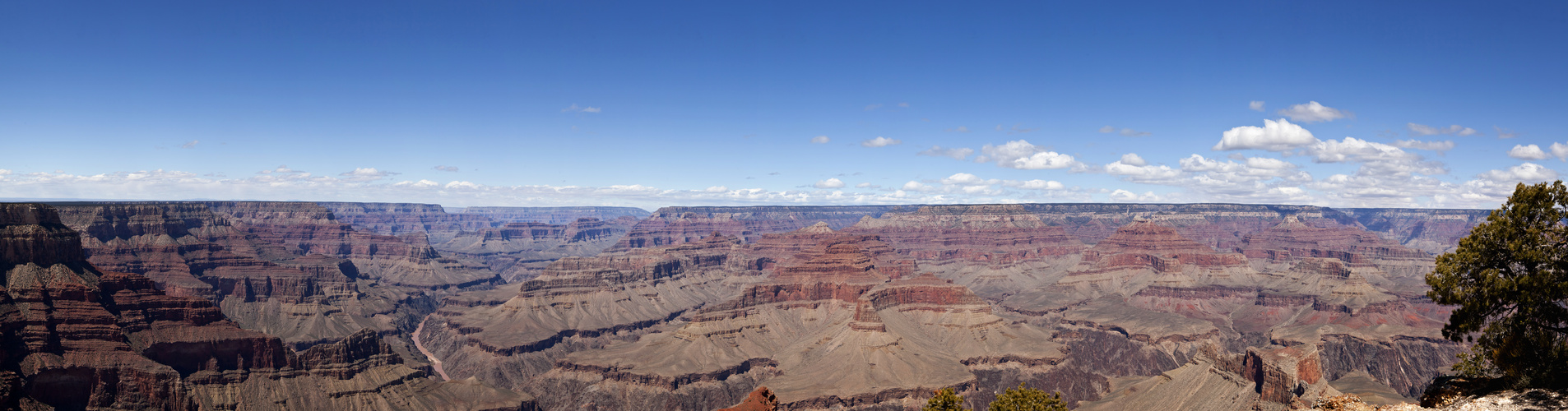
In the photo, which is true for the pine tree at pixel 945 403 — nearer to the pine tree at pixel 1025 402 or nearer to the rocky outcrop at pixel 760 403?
the pine tree at pixel 1025 402

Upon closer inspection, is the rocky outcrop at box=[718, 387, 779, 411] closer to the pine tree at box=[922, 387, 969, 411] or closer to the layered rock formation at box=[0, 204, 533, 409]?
the pine tree at box=[922, 387, 969, 411]

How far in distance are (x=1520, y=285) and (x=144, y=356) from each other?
165569mm

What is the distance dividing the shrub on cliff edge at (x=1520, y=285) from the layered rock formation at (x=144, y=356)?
13778 cm

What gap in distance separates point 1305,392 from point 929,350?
9650cm

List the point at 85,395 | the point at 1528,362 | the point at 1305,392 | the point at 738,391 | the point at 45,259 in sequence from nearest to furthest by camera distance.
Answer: the point at 1528,362 → the point at 1305,392 → the point at 85,395 → the point at 45,259 → the point at 738,391

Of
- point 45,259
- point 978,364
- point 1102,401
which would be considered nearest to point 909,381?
point 978,364

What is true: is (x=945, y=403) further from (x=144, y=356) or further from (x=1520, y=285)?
(x=144, y=356)

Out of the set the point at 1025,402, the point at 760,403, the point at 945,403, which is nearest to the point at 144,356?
the point at 760,403

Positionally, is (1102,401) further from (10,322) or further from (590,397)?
(10,322)

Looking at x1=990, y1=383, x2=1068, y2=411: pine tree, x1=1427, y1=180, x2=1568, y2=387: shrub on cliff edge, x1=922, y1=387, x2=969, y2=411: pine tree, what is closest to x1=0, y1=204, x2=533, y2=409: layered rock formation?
x1=922, y1=387, x2=969, y2=411: pine tree

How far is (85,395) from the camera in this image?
116188mm

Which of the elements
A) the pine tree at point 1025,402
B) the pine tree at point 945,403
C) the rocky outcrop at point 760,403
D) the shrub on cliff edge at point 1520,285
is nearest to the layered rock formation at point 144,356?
the rocky outcrop at point 760,403

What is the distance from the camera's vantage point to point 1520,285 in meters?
40.8

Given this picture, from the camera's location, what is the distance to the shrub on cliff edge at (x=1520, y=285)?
4034 cm
